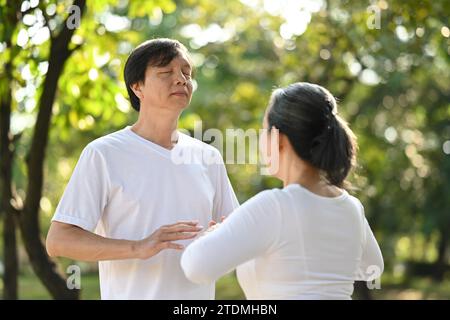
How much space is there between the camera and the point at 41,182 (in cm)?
544

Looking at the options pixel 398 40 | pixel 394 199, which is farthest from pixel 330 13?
pixel 394 199

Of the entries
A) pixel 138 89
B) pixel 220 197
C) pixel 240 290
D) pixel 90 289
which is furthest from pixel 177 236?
pixel 90 289

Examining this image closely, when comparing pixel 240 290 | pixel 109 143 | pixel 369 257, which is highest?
pixel 109 143

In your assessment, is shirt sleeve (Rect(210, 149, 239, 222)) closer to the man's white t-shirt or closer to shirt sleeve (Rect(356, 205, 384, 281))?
the man's white t-shirt

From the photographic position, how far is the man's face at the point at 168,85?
2.97m

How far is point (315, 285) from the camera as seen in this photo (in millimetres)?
2328

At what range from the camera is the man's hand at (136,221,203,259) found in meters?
2.54

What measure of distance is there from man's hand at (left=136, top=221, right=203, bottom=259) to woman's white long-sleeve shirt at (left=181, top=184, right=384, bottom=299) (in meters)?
0.23

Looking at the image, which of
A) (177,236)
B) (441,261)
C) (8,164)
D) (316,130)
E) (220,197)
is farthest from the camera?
(441,261)

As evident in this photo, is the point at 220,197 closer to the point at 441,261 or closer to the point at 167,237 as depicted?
the point at 167,237

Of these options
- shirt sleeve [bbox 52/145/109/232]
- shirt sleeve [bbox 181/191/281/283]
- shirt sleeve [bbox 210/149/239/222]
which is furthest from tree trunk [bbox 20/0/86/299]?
shirt sleeve [bbox 181/191/281/283]

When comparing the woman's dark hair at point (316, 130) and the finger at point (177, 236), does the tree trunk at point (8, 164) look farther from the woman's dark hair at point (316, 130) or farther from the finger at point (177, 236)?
the woman's dark hair at point (316, 130)

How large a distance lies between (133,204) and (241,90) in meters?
9.75
